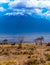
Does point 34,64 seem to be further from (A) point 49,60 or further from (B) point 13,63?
(A) point 49,60

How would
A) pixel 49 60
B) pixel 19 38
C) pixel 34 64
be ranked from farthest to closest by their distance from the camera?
pixel 19 38 < pixel 49 60 < pixel 34 64

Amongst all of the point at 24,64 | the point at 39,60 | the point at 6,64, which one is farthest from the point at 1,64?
the point at 39,60

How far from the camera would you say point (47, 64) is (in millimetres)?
34969

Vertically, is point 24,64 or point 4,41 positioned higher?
point 4,41

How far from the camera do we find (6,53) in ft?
158

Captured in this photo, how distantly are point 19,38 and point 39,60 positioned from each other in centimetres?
5345

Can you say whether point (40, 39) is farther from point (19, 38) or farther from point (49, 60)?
point (49, 60)

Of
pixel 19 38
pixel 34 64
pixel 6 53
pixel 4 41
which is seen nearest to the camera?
pixel 34 64

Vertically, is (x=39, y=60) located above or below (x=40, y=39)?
below

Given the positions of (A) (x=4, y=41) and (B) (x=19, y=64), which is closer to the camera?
(B) (x=19, y=64)

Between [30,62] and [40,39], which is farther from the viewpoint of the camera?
[40,39]

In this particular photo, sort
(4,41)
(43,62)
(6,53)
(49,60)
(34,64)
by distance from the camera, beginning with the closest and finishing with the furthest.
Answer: (34,64), (43,62), (49,60), (6,53), (4,41)

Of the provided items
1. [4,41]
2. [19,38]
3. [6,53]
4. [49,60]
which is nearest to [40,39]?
[19,38]

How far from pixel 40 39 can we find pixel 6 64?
5679 cm
